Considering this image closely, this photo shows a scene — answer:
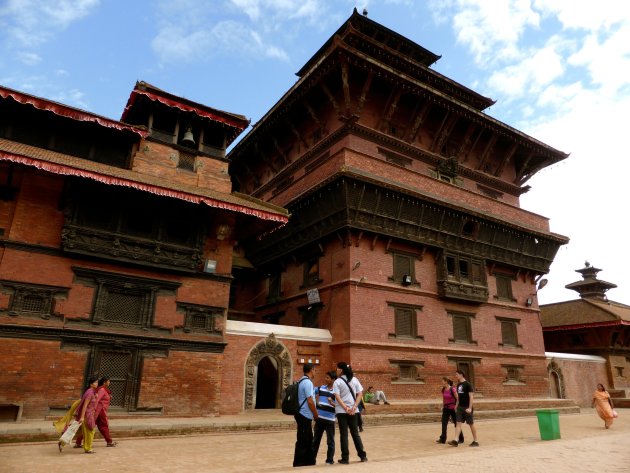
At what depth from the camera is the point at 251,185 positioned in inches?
1204

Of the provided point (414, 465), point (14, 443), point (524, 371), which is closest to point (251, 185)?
point (524, 371)

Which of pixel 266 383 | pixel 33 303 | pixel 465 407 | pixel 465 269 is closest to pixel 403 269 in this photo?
pixel 465 269

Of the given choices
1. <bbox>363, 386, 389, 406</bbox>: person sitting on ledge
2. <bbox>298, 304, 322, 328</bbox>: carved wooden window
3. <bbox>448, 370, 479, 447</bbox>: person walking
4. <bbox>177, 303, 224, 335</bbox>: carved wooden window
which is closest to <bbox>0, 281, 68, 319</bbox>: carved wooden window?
<bbox>177, 303, 224, 335</bbox>: carved wooden window

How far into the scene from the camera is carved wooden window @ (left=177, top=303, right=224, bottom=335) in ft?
49.4

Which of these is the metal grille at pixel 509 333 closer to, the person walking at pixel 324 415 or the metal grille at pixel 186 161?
the metal grille at pixel 186 161

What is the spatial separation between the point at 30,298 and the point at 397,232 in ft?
47.0

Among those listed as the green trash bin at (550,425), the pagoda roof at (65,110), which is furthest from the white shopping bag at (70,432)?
the green trash bin at (550,425)

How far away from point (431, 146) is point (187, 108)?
1365cm

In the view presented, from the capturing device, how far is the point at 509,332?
23.8m

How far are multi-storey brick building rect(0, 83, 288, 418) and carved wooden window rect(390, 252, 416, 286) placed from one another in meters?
6.62

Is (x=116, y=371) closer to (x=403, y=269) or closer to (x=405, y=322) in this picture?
(x=405, y=322)

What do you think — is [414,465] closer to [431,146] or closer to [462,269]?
[462,269]

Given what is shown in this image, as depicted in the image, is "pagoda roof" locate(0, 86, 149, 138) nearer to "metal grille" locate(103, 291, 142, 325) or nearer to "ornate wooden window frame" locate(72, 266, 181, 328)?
"ornate wooden window frame" locate(72, 266, 181, 328)

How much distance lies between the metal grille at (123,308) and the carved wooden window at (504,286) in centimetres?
1855
